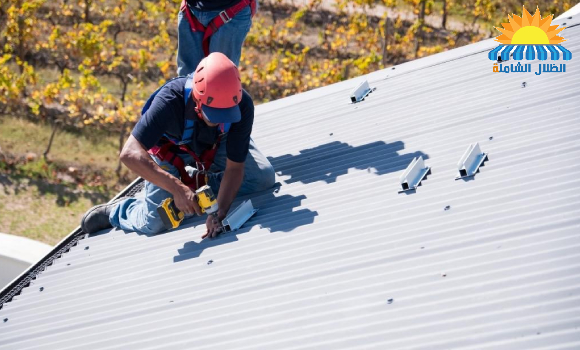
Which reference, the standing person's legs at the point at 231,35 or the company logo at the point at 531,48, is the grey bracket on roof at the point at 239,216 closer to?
the standing person's legs at the point at 231,35

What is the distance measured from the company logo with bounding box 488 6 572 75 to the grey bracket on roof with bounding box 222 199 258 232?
2.27m

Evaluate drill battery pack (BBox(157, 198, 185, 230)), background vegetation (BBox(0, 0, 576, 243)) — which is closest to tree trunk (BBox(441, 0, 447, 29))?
background vegetation (BBox(0, 0, 576, 243))

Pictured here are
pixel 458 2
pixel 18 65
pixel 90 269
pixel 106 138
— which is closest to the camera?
pixel 90 269

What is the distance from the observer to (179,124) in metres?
5.31

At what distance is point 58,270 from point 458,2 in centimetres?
1047

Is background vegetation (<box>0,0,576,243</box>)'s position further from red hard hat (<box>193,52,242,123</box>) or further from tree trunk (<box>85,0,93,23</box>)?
red hard hat (<box>193,52,242,123</box>)

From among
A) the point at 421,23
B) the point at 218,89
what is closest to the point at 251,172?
the point at 218,89

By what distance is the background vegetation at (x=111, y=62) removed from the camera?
1067 centimetres

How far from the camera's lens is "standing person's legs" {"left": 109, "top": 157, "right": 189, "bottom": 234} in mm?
5746

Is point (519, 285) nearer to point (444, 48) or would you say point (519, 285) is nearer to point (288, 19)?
point (444, 48)

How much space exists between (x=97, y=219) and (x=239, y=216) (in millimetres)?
1260

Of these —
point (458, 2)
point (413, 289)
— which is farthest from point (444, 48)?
point (413, 289)

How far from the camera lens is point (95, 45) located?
1225cm

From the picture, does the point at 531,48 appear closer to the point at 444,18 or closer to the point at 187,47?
the point at 187,47
